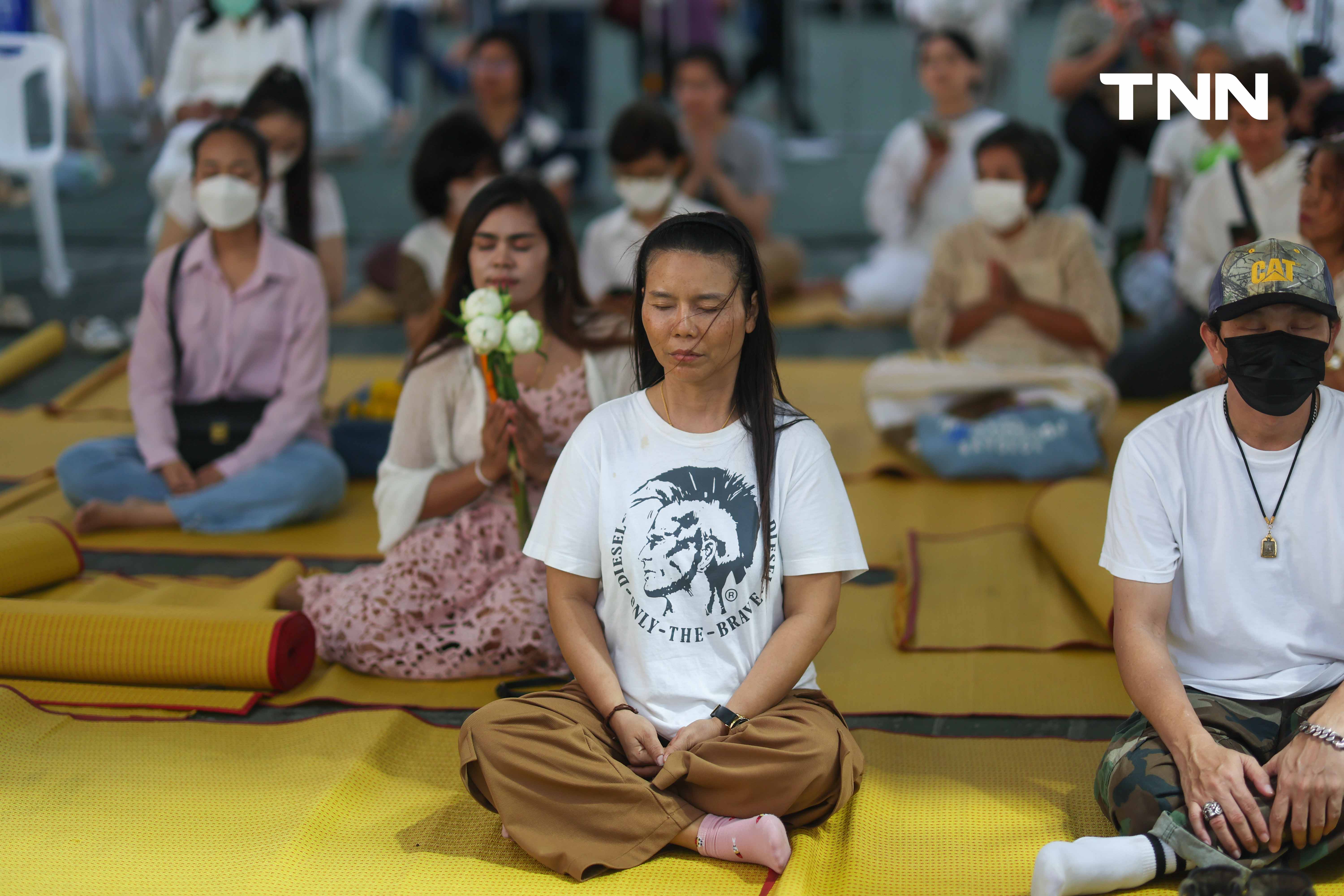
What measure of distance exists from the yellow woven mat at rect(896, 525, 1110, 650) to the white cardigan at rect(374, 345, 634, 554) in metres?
1.11

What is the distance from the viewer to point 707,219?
273 centimetres

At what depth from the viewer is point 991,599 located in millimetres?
4016

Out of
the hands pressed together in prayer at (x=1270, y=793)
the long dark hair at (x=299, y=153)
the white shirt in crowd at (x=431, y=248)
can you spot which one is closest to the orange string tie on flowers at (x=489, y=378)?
the hands pressed together in prayer at (x=1270, y=793)

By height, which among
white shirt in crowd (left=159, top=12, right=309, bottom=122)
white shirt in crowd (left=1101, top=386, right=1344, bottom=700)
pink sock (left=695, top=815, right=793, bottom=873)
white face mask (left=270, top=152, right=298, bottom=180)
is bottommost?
pink sock (left=695, top=815, right=793, bottom=873)

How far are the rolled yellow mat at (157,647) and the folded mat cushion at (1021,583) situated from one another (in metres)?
1.63

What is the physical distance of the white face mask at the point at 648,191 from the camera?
19.5ft

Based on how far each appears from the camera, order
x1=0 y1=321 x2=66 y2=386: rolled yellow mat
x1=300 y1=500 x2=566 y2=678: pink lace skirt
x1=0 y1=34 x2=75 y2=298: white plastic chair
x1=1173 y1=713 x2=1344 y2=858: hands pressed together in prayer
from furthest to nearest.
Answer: x1=0 y1=34 x2=75 y2=298: white plastic chair → x1=0 y1=321 x2=66 y2=386: rolled yellow mat → x1=300 y1=500 x2=566 y2=678: pink lace skirt → x1=1173 y1=713 x2=1344 y2=858: hands pressed together in prayer

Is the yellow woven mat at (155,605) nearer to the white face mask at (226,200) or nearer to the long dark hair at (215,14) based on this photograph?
the white face mask at (226,200)

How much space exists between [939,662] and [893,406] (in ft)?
5.86

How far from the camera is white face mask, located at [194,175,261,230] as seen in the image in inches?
179

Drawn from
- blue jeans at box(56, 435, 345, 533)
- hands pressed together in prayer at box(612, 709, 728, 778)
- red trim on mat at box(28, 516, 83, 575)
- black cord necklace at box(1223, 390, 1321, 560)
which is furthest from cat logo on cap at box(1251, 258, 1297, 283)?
red trim on mat at box(28, 516, 83, 575)

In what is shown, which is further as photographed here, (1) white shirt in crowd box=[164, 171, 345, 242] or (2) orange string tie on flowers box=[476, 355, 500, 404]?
(1) white shirt in crowd box=[164, 171, 345, 242]

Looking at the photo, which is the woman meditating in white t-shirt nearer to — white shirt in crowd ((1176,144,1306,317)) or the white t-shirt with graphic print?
the white t-shirt with graphic print

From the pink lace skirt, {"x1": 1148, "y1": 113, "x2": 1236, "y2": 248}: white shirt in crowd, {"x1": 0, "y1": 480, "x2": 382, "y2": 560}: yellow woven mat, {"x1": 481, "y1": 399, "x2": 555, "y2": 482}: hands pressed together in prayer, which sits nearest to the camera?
{"x1": 481, "y1": 399, "x2": 555, "y2": 482}: hands pressed together in prayer
